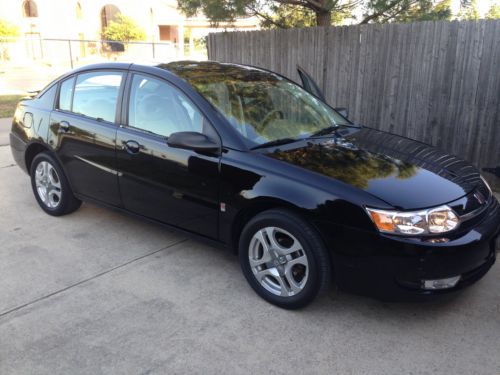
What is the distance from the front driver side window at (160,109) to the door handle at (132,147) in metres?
0.15

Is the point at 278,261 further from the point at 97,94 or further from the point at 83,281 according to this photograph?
the point at 97,94

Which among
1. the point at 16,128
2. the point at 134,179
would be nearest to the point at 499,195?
the point at 134,179

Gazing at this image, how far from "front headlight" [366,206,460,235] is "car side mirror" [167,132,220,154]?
1.21m

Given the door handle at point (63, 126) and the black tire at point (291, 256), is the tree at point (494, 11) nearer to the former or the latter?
the black tire at point (291, 256)

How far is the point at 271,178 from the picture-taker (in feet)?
10.2

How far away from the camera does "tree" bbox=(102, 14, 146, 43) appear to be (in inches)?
1426

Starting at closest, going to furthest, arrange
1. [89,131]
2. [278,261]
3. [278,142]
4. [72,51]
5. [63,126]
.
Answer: [278,261]
[278,142]
[89,131]
[63,126]
[72,51]

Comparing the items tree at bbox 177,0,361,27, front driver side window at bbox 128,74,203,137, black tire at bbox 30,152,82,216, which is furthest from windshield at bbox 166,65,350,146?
tree at bbox 177,0,361,27

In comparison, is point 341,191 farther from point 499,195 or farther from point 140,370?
point 499,195

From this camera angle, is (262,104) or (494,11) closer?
(262,104)

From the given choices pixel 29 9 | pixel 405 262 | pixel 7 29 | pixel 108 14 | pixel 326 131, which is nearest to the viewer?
pixel 405 262

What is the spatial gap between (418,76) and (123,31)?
34.7 meters

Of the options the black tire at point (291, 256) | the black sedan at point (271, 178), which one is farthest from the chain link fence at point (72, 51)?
the black tire at point (291, 256)

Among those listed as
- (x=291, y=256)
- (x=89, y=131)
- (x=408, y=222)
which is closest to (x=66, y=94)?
(x=89, y=131)
